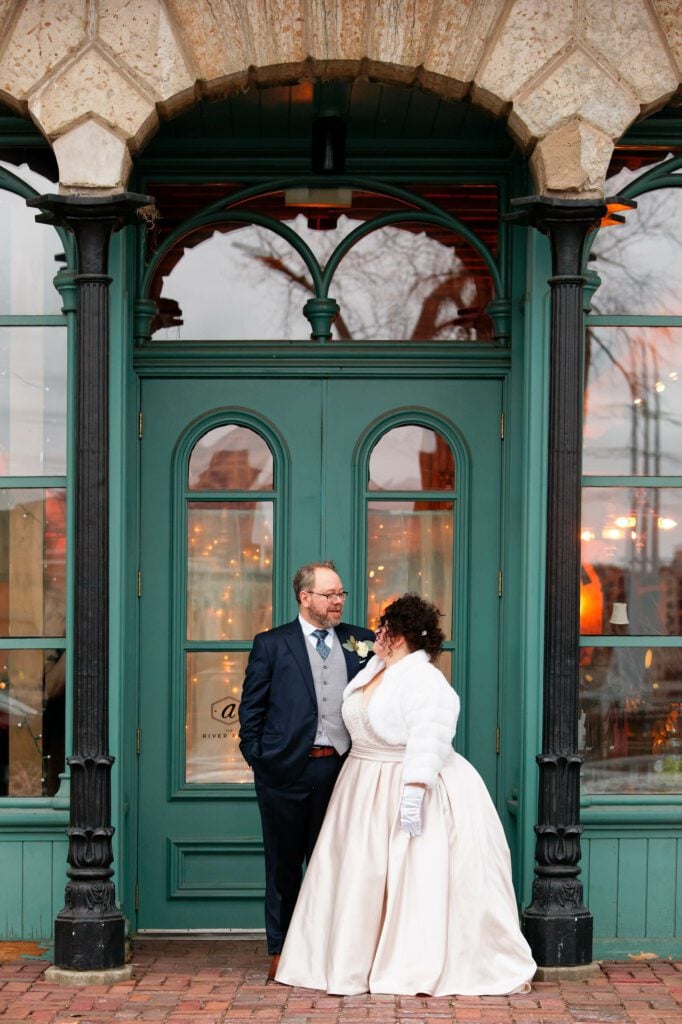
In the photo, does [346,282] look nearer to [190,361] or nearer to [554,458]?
[190,361]

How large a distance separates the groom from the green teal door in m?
0.76

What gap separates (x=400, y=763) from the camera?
22.0 feet

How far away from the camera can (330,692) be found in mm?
6992

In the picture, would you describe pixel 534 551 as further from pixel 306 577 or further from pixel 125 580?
pixel 125 580

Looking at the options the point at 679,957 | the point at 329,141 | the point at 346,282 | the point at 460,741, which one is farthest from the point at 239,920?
the point at 329,141

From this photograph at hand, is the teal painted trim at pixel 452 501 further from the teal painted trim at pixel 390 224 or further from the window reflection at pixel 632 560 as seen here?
the teal painted trim at pixel 390 224

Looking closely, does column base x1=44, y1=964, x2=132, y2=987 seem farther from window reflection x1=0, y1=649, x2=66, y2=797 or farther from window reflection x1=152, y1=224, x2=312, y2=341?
window reflection x1=152, y1=224, x2=312, y2=341

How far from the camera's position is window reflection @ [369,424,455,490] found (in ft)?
25.8

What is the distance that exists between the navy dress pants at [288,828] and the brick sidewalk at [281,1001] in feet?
0.92

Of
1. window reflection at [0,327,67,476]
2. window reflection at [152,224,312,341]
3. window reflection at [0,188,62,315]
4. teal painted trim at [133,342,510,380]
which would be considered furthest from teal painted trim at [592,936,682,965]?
window reflection at [0,188,62,315]

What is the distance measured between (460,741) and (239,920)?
1.41 m

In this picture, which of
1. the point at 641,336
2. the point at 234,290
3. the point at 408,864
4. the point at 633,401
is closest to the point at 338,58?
the point at 234,290

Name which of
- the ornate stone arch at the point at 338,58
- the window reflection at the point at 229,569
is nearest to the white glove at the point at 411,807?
the window reflection at the point at 229,569

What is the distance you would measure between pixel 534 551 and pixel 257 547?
1451 mm
